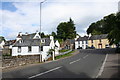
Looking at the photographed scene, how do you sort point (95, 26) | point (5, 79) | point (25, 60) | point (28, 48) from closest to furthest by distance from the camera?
1. point (5, 79)
2. point (25, 60)
3. point (28, 48)
4. point (95, 26)

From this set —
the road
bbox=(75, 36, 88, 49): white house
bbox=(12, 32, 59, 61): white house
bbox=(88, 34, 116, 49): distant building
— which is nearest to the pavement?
the road

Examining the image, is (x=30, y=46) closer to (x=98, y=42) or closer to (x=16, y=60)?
(x=16, y=60)

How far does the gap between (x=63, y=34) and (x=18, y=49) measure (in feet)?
199

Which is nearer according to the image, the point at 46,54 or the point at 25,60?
the point at 25,60

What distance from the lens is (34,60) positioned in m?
27.3

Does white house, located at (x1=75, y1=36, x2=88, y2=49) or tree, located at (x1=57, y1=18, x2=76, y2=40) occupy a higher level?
tree, located at (x1=57, y1=18, x2=76, y2=40)

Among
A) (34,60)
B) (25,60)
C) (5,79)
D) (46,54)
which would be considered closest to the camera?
(5,79)

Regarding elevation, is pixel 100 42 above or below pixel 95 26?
below

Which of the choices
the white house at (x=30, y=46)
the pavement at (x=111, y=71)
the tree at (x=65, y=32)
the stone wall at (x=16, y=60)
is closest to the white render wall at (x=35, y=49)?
the white house at (x=30, y=46)

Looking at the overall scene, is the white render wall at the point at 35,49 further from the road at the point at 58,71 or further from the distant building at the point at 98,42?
the distant building at the point at 98,42

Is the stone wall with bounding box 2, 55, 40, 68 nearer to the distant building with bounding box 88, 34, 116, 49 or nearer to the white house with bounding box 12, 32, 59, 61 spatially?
the white house with bounding box 12, 32, 59, 61

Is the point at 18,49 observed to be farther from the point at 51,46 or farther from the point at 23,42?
the point at 51,46

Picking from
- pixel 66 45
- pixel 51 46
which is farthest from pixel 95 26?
pixel 51 46

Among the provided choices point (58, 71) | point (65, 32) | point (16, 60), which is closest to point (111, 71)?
point (58, 71)
